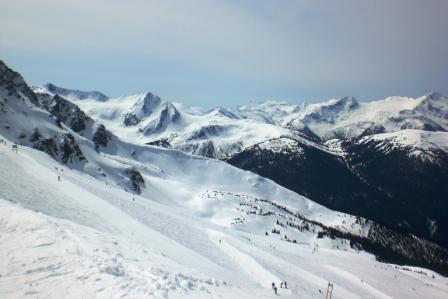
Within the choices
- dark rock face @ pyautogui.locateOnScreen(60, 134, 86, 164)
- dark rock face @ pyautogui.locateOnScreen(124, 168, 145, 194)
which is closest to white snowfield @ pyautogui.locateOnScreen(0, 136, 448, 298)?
dark rock face @ pyautogui.locateOnScreen(60, 134, 86, 164)

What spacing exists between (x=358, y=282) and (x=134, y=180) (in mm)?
100606

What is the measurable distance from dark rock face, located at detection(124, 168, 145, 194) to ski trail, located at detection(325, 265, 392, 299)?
8903 cm

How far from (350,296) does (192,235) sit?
1000 inches

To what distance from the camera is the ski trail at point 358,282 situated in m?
64.5

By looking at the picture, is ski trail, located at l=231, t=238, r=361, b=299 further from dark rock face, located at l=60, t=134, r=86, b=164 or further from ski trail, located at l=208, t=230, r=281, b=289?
dark rock face, located at l=60, t=134, r=86, b=164

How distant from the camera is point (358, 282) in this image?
224 feet

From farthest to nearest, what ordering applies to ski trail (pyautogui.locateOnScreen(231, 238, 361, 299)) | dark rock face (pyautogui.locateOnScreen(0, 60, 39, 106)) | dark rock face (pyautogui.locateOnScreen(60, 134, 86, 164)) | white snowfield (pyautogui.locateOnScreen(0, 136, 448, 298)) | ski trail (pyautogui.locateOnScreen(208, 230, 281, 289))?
dark rock face (pyautogui.locateOnScreen(0, 60, 39, 106)), dark rock face (pyautogui.locateOnScreen(60, 134, 86, 164)), ski trail (pyautogui.locateOnScreen(231, 238, 361, 299)), ski trail (pyautogui.locateOnScreen(208, 230, 281, 289)), white snowfield (pyautogui.locateOnScreen(0, 136, 448, 298))

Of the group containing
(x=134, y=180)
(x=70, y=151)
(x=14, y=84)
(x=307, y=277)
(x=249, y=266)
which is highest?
(x=14, y=84)

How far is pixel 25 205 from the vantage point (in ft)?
101

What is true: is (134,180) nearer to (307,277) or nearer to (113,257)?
(307,277)

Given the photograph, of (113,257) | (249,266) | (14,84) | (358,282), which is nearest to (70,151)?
(14,84)

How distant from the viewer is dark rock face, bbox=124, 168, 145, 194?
14212cm

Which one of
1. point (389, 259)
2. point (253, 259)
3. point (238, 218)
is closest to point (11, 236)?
point (253, 259)

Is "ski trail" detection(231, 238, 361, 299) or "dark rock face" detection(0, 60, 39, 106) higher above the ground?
"dark rock face" detection(0, 60, 39, 106)
